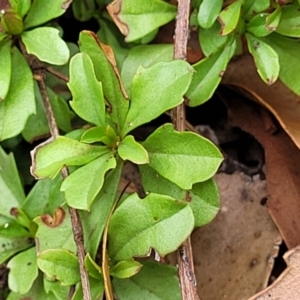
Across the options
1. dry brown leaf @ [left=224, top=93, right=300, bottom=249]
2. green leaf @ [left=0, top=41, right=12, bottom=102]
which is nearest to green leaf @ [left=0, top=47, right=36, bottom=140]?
green leaf @ [left=0, top=41, right=12, bottom=102]

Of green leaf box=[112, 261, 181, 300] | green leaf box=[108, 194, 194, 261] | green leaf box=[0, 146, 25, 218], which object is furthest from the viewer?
green leaf box=[0, 146, 25, 218]

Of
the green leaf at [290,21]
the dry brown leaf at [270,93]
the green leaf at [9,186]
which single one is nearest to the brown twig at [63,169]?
the green leaf at [9,186]

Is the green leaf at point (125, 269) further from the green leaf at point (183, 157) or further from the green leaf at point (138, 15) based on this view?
the green leaf at point (138, 15)

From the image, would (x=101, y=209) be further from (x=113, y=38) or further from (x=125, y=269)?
(x=113, y=38)

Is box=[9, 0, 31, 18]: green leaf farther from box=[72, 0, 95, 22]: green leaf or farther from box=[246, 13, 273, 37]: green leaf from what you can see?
box=[246, 13, 273, 37]: green leaf

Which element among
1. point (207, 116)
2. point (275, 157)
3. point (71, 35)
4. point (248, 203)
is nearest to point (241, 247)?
point (248, 203)

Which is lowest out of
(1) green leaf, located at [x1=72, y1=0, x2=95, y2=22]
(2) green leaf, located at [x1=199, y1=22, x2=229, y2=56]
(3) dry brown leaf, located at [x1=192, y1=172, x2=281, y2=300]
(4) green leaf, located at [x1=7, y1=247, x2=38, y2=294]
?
(3) dry brown leaf, located at [x1=192, y1=172, x2=281, y2=300]

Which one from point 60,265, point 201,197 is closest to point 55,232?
point 60,265
